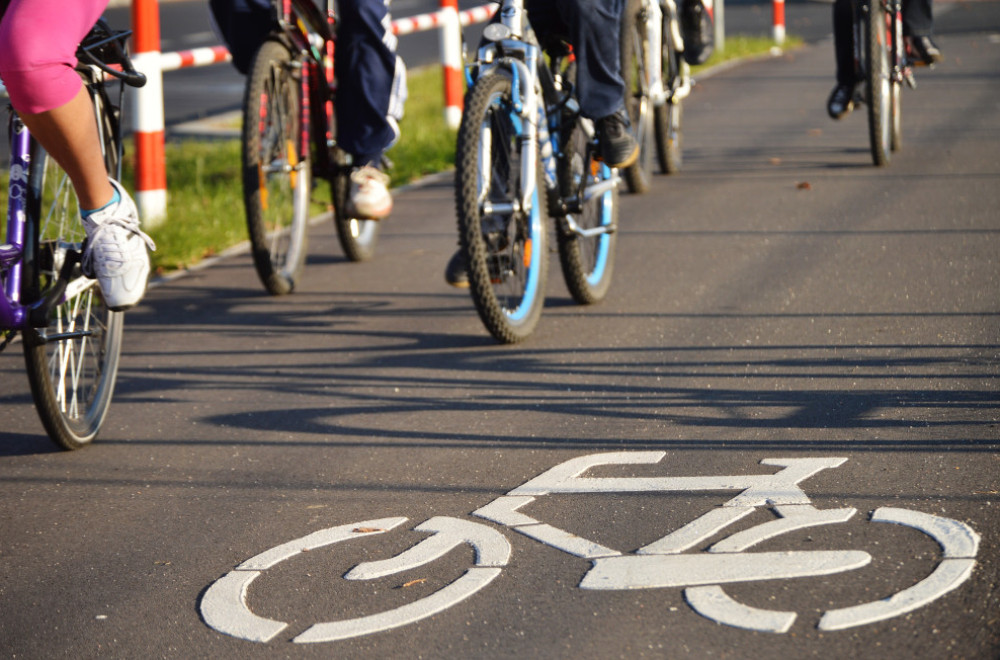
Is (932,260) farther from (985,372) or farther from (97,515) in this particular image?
(97,515)

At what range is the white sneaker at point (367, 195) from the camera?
6.11m

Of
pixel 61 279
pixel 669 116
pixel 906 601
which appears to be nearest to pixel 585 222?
pixel 61 279

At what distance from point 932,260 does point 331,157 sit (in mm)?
2670

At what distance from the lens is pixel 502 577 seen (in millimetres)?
3311

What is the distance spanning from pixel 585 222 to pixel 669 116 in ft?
10.7

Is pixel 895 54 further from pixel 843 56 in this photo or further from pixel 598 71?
pixel 598 71

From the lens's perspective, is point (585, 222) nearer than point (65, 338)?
No

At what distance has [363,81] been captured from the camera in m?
6.06

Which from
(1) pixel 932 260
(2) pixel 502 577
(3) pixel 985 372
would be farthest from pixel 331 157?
(2) pixel 502 577

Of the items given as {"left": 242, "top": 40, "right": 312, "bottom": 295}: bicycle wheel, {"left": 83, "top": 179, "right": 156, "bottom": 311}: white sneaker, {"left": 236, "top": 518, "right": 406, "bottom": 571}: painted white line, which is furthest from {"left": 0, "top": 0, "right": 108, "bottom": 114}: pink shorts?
{"left": 242, "top": 40, "right": 312, "bottom": 295}: bicycle wheel

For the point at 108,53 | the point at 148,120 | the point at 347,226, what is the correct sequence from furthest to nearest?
the point at 148,120
the point at 347,226
the point at 108,53

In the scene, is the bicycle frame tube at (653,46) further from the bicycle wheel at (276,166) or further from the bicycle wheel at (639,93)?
the bicycle wheel at (276,166)

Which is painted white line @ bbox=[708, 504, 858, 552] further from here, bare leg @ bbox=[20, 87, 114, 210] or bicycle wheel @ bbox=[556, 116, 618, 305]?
bicycle wheel @ bbox=[556, 116, 618, 305]

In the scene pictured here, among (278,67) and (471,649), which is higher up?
(278,67)
